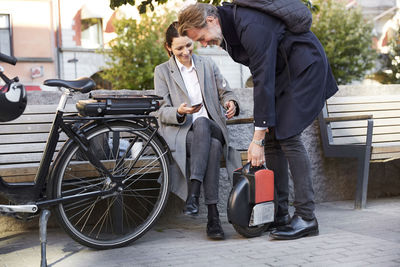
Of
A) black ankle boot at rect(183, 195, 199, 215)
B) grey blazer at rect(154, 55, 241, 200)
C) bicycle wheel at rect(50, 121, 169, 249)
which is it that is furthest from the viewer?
grey blazer at rect(154, 55, 241, 200)

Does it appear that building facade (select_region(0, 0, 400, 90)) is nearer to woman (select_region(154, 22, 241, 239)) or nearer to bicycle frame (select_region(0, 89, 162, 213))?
woman (select_region(154, 22, 241, 239))

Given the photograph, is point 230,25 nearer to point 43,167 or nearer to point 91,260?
point 43,167

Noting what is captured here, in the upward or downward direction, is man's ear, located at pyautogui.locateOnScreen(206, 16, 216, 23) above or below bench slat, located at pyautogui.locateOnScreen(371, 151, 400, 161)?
above

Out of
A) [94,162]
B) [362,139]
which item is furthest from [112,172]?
[362,139]

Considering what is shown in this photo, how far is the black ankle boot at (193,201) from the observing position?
3.59 meters

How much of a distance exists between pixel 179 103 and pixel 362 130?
193cm

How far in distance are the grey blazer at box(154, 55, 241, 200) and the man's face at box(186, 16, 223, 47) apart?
0.59m

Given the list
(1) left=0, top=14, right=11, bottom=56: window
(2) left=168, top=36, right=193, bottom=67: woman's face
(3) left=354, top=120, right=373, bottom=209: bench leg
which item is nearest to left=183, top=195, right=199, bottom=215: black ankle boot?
(2) left=168, top=36, right=193, bottom=67: woman's face

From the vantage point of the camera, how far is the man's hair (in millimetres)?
3439

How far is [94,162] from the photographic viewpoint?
11.4 feet

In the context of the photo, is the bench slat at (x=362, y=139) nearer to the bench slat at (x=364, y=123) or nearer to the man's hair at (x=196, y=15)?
the bench slat at (x=364, y=123)

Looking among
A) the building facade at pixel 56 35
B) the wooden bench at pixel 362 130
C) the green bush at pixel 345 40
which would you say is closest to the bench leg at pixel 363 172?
the wooden bench at pixel 362 130

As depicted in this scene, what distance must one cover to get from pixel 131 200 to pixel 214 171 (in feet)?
3.06

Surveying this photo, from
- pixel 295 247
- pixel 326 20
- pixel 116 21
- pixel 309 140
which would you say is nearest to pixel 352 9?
pixel 326 20
